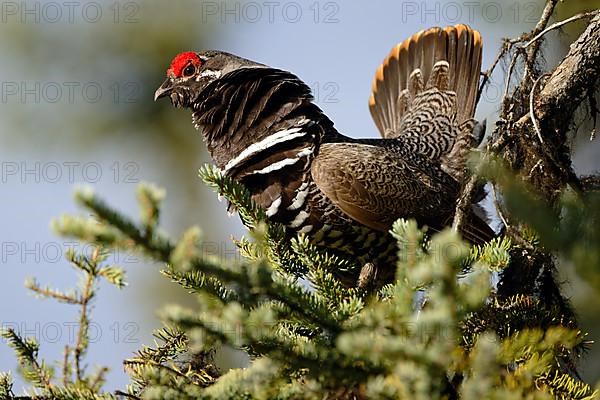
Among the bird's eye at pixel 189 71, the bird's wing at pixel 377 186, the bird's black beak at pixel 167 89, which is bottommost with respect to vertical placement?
the bird's wing at pixel 377 186

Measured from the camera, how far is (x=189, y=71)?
4305mm

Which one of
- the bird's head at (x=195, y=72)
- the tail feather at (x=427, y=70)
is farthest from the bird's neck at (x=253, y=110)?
the tail feather at (x=427, y=70)

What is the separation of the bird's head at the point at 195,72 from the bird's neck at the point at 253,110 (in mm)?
123

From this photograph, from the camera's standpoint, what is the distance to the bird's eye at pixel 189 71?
14.1 ft

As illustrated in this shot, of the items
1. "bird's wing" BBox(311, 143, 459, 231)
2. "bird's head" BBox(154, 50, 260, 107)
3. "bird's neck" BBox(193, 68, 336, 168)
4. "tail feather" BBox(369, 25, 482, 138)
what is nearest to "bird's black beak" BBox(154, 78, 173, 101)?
"bird's head" BBox(154, 50, 260, 107)

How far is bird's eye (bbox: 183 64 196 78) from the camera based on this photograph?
4.30 meters

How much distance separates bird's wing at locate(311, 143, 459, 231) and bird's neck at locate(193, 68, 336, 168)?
0.22m

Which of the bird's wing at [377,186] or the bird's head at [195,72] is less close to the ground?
the bird's head at [195,72]

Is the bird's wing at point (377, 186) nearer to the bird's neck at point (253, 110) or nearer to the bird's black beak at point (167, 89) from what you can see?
the bird's neck at point (253, 110)

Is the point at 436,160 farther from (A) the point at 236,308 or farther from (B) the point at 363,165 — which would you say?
(A) the point at 236,308

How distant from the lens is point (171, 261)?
136 cm

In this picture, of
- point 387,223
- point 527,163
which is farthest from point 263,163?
point 527,163

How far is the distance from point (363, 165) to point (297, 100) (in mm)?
476

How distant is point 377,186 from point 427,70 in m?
1.65
